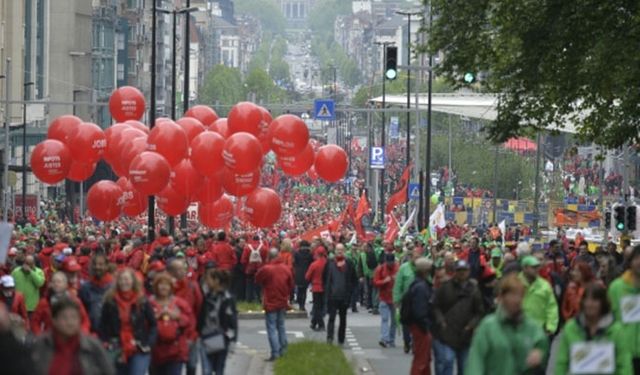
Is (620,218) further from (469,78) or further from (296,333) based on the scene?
(296,333)

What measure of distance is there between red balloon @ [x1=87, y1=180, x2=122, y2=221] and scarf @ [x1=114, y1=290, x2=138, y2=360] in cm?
2078

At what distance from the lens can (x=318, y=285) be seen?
29828mm

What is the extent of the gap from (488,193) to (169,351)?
84.4 meters

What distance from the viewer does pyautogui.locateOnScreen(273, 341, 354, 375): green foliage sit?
74.3 feet

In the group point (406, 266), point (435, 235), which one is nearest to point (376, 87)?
point (435, 235)

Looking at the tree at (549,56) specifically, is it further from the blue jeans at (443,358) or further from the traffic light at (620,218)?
the blue jeans at (443,358)

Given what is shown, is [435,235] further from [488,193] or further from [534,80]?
[488,193]

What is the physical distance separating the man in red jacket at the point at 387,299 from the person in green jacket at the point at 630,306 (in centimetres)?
1112

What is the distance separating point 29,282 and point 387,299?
5.89m

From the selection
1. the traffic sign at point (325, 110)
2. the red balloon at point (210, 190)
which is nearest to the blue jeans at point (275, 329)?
the red balloon at point (210, 190)

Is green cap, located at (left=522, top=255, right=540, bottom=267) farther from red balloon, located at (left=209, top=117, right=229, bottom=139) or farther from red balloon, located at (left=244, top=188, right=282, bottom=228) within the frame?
red balloon, located at (left=209, top=117, right=229, bottom=139)

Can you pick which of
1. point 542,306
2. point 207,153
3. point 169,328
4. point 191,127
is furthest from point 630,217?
point 169,328

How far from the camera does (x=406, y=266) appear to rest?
78.6 feet

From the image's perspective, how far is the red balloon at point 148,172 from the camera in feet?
115
